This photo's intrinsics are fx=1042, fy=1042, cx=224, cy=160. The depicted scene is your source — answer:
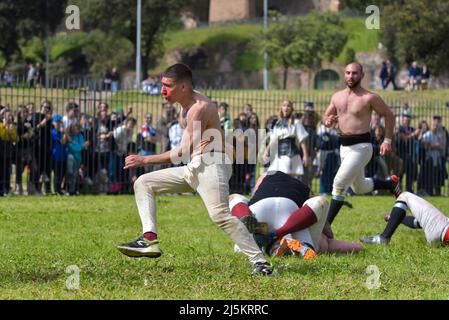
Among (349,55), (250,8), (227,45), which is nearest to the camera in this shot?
(349,55)

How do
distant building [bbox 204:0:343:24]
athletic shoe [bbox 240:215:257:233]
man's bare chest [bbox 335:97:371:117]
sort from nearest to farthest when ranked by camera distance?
athletic shoe [bbox 240:215:257:233] → man's bare chest [bbox 335:97:371:117] → distant building [bbox 204:0:343:24]

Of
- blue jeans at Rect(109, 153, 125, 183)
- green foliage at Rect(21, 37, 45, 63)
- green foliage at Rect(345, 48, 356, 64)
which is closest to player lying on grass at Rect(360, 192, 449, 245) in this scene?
blue jeans at Rect(109, 153, 125, 183)

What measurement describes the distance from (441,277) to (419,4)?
169 ft

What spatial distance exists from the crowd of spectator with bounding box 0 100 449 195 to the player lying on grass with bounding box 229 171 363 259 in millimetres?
7608

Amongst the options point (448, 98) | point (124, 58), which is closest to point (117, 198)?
point (448, 98)

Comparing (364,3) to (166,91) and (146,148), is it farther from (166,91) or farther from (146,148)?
(166,91)

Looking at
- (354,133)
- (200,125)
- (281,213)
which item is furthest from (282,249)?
(354,133)

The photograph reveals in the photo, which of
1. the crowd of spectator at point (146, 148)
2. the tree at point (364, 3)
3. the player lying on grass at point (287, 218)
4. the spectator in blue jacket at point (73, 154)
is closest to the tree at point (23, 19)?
the tree at point (364, 3)

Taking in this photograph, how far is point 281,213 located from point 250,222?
1.96 feet

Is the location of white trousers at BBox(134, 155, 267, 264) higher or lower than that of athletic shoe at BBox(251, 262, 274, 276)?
higher

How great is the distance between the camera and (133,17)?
72.1 m

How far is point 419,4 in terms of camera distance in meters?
59.7

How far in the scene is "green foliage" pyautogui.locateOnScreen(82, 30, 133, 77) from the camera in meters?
73.2

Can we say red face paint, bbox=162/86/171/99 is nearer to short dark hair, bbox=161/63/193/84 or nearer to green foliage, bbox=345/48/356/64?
short dark hair, bbox=161/63/193/84
